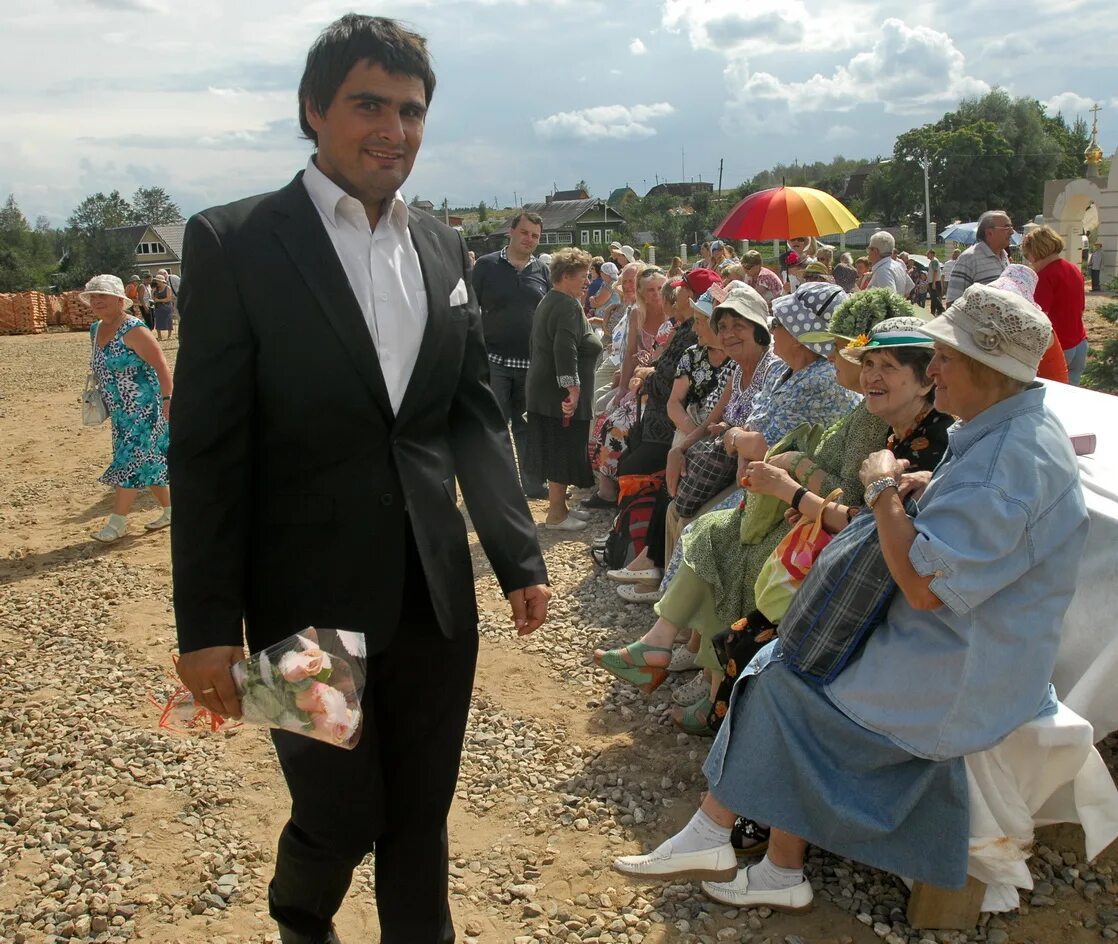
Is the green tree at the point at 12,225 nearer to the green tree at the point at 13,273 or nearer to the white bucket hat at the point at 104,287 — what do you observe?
the green tree at the point at 13,273

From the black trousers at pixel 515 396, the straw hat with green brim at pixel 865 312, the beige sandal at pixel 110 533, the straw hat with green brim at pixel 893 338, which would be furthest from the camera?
the black trousers at pixel 515 396

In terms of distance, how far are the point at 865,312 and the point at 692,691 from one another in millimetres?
1740

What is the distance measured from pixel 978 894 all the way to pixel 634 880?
996 millimetres

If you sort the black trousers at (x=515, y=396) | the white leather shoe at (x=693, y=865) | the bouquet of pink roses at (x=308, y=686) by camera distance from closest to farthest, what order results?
the bouquet of pink roses at (x=308, y=686) → the white leather shoe at (x=693, y=865) → the black trousers at (x=515, y=396)

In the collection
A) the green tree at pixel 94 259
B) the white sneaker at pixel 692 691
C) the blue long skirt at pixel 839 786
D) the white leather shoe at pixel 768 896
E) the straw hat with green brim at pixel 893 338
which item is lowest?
the white leather shoe at pixel 768 896

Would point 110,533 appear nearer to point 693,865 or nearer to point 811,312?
point 811,312

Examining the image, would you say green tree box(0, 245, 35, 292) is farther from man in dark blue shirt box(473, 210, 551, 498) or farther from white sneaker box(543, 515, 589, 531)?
white sneaker box(543, 515, 589, 531)

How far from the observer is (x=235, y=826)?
342 centimetres

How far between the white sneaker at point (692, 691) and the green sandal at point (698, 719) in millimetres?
172

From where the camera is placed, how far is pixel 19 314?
31.9 m

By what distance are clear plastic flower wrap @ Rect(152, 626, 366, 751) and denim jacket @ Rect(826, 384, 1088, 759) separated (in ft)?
4.62

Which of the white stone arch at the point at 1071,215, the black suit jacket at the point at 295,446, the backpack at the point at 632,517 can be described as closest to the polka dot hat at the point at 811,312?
the backpack at the point at 632,517

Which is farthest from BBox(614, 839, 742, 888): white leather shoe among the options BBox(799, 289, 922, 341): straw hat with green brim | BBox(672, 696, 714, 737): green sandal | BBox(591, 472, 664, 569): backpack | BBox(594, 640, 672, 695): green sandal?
BBox(591, 472, 664, 569): backpack

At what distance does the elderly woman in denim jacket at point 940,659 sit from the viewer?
7.82 ft
